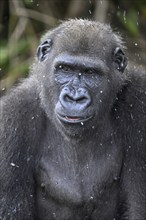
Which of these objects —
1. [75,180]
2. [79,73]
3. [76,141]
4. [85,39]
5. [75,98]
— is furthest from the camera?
[75,180]

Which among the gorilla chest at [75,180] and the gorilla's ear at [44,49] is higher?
the gorilla's ear at [44,49]

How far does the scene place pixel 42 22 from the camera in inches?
534

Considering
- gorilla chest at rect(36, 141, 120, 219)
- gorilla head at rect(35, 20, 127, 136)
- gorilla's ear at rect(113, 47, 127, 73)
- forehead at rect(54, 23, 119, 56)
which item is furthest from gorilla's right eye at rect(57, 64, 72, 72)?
gorilla chest at rect(36, 141, 120, 219)

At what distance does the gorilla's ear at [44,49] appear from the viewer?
26.9ft

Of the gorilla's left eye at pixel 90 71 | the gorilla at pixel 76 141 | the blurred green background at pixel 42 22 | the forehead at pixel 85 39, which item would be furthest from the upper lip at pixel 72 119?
the blurred green background at pixel 42 22

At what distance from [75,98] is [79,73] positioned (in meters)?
0.42

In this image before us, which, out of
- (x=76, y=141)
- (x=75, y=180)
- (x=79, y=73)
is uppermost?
(x=79, y=73)

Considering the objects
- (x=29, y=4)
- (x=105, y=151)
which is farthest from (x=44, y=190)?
(x=29, y=4)

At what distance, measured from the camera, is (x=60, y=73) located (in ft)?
26.0

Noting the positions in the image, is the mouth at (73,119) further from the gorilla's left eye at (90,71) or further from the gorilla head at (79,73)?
the gorilla's left eye at (90,71)

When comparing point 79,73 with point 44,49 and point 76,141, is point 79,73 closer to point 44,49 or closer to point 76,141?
point 44,49

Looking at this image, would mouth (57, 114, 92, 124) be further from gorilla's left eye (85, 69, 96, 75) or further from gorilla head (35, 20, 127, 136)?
gorilla's left eye (85, 69, 96, 75)

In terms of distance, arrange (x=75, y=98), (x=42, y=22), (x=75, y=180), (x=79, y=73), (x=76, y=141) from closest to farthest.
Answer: (x=75, y=98) < (x=79, y=73) < (x=76, y=141) < (x=75, y=180) < (x=42, y=22)

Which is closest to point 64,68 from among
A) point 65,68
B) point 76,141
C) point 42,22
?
point 65,68
